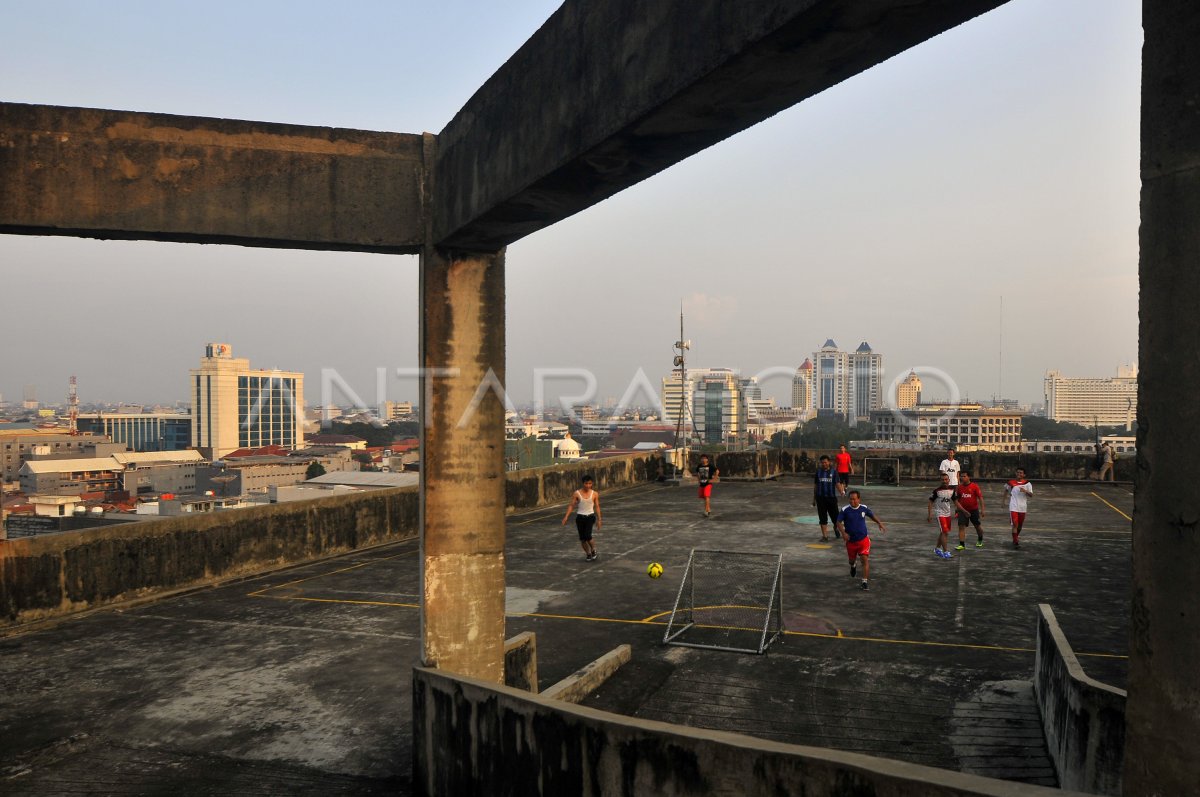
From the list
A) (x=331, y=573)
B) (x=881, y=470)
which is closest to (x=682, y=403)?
(x=881, y=470)

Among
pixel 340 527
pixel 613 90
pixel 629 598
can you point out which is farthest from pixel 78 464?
pixel 613 90

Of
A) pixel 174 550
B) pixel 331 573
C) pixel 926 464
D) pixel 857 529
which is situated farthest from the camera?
pixel 926 464

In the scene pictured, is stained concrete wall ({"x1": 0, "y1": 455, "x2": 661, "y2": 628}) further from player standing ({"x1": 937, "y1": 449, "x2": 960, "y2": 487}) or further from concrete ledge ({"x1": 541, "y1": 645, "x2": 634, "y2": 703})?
player standing ({"x1": 937, "y1": 449, "x2": 960, "y2": 487})

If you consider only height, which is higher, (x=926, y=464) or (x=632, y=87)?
(x=632, y=87)

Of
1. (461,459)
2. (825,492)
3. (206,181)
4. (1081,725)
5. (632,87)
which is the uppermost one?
(206,181)

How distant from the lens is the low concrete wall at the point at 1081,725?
5.90 m

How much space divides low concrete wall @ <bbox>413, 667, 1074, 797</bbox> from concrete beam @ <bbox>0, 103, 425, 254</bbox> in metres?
3.90

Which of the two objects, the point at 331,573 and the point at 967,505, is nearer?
the point at 331,573

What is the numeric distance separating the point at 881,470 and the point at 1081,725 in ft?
95.2

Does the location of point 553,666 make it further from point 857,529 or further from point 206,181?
point 206,181

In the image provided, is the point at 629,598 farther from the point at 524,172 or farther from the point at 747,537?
the point at 524,172

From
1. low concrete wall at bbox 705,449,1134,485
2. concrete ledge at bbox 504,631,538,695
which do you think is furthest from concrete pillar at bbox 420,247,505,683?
low concrete wall at bbox 705,449,1134,485

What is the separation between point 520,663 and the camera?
8.79 meters

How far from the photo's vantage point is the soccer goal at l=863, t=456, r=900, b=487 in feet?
109
